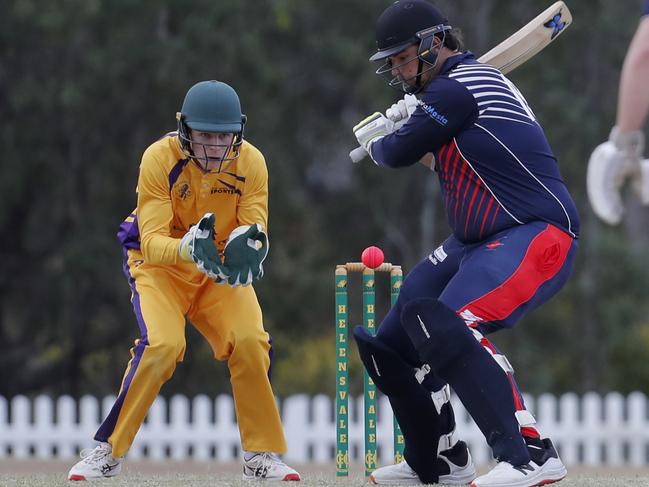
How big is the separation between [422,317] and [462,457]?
2.73 feet

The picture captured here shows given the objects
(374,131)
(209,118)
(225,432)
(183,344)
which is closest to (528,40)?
(374,131)

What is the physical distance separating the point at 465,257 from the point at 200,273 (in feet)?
3.85

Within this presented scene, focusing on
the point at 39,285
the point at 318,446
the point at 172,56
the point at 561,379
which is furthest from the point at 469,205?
the point at 561,379

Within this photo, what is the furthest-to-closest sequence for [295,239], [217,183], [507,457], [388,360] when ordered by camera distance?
1. [295,239]
2. [217,183]
3. [388,360]
4. [507,457]

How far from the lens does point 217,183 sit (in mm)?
5363

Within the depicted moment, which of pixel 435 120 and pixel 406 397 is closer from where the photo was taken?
pixel 435 120

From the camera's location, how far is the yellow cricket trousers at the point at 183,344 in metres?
5.21

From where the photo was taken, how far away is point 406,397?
16.4ft

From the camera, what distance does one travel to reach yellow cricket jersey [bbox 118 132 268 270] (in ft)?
17.3

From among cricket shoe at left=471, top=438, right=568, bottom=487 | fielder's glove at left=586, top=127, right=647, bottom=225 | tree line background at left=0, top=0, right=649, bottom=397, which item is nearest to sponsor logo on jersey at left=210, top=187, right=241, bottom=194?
cricket shoe at left=471, top=438, right=568, bottom=487

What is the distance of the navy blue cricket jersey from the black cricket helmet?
0.42 feet

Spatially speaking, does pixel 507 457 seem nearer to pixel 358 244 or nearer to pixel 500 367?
pixel 500 367

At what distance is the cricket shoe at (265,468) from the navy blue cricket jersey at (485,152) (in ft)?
4.10

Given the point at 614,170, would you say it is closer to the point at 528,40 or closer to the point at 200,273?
the point at 528,40
